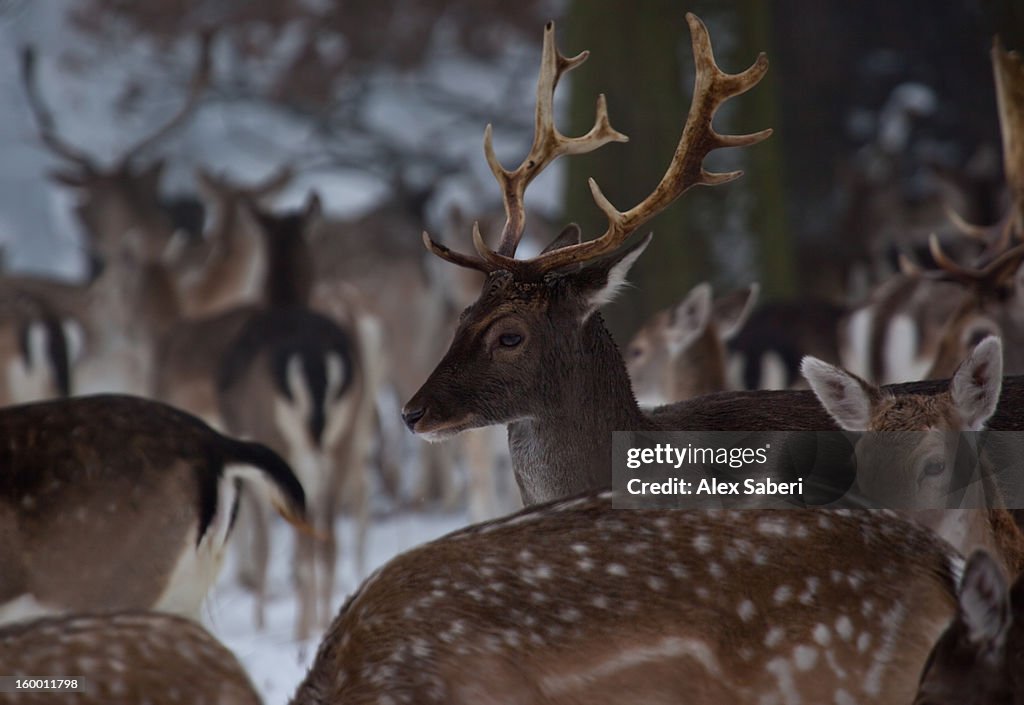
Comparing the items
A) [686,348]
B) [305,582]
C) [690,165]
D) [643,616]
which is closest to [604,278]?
[690,165]

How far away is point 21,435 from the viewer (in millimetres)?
2318

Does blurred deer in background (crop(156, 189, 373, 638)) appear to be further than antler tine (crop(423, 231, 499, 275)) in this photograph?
Yes

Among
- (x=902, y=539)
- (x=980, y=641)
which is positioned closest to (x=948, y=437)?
(x=902, y=539)

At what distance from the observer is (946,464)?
194 centimetres

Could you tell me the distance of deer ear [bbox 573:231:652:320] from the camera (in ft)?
6.82

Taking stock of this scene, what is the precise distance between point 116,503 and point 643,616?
108 cm

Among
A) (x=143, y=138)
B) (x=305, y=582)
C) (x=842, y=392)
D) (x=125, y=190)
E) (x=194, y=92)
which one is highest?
(x=194, y=92)

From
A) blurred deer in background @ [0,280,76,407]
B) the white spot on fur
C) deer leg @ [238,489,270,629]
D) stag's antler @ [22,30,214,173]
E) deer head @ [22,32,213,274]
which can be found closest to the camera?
the white spot on fur

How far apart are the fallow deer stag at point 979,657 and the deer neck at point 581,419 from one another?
0.72m

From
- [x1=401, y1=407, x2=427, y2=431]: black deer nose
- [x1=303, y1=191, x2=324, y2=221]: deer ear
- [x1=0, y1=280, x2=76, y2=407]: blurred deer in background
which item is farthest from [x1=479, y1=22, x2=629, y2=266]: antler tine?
[x1=0, y1=280, x2=76, y2=407]: blurred deer in background

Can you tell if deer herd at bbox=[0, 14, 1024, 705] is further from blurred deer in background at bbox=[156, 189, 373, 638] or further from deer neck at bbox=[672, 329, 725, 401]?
blurred deer in background at bbox=[156, 189, 373, 638]

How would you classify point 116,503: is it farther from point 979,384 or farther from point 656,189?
point 979,384

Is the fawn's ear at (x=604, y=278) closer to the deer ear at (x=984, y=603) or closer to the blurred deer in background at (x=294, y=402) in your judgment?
the deer ear at (x=984, y=603)

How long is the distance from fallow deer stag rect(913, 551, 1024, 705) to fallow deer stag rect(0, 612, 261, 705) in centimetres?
98
